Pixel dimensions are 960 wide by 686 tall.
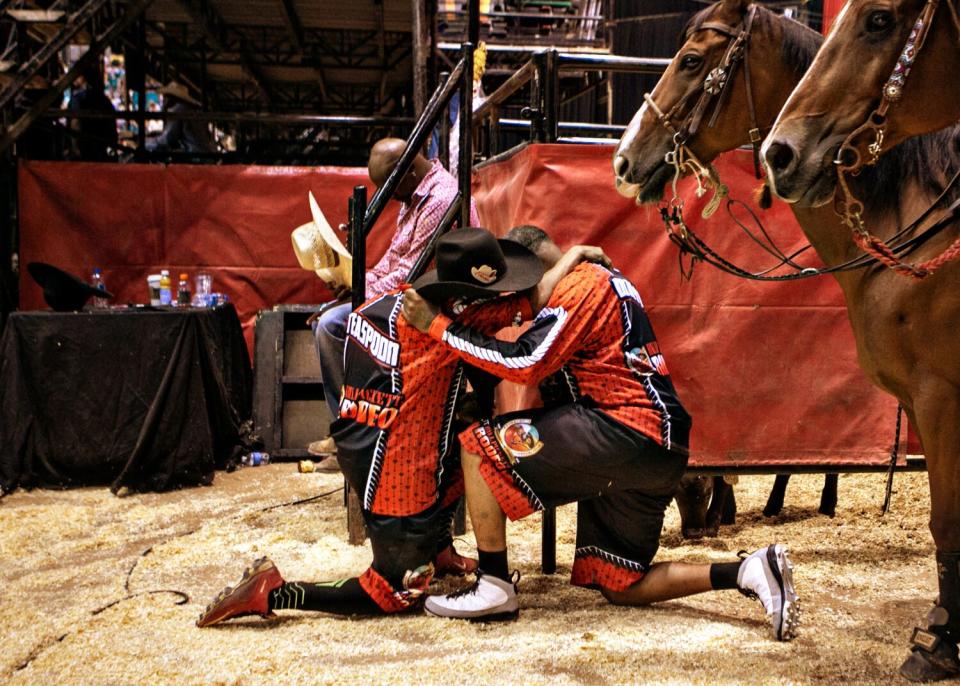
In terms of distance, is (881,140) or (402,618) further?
(402,618)

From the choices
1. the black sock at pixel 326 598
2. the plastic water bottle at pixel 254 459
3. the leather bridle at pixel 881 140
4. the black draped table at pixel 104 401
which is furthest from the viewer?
the plastic water bottle at pixel 254 459

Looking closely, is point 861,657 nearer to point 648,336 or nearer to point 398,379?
point 648,336

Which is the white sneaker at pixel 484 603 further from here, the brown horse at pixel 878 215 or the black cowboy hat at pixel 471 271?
the brown horse at pixel 878 215

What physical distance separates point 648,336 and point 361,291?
61.7 inches

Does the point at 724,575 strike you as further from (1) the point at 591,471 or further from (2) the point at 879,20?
(2) the point at 879,20

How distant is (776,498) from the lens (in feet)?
15.9

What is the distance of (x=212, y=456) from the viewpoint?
232 inches

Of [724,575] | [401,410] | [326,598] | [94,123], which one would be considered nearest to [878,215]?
[724,575]

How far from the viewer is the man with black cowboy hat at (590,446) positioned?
306cm

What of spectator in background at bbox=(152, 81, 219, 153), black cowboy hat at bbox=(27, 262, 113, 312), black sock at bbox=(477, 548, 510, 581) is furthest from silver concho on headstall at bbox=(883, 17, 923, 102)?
spectator in background at bbox=(152, 81, 219, 153)

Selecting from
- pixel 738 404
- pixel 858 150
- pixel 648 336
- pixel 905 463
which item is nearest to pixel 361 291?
pixel 648 336

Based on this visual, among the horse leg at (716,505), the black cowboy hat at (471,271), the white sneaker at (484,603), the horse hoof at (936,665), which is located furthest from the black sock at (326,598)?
the horse leg at (716,505)

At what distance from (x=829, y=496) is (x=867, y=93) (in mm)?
2955

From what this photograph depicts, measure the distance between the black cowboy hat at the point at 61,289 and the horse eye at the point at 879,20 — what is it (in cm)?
524
